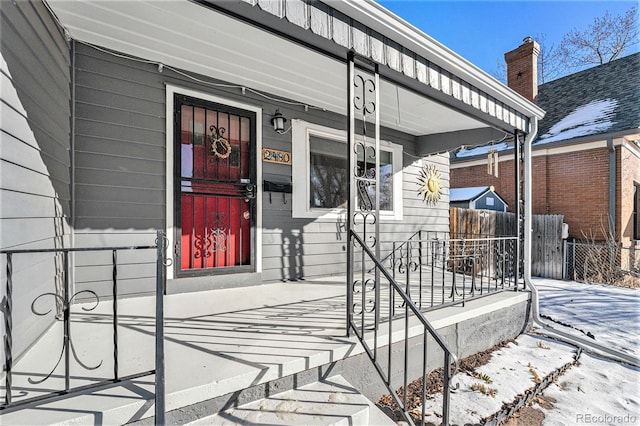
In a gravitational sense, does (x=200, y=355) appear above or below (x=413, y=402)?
above

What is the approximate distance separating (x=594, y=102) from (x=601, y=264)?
470 cm

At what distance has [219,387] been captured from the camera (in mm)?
1576

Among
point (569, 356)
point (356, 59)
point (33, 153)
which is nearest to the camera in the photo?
point (33, 153)

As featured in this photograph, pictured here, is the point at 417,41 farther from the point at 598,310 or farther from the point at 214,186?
the point at 598,310

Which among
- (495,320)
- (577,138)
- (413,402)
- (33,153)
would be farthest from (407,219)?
(577,138)

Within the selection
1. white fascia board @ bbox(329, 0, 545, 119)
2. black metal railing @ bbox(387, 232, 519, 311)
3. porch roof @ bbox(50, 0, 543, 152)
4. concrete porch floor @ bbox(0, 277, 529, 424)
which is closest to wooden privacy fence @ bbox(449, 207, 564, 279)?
black metal railing @ bbox(387, 232, 519, 311)

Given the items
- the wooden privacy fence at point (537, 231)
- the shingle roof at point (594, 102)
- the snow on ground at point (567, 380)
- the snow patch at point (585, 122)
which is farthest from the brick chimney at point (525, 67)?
the snow on ground at point (567, 380)

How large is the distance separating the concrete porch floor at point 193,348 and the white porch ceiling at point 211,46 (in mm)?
2082

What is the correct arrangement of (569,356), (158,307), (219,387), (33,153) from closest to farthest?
(158,307) < (219,387) < (33,153) < (569,356)

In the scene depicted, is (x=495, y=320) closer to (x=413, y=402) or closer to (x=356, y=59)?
(x=413, y=402)

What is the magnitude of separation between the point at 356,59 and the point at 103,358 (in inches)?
98.0

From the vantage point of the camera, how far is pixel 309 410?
168 centimetres

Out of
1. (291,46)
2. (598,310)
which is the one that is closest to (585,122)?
(598,310)

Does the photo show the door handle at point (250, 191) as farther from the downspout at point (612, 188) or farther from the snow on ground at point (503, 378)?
the downspout at point (612, 188)
